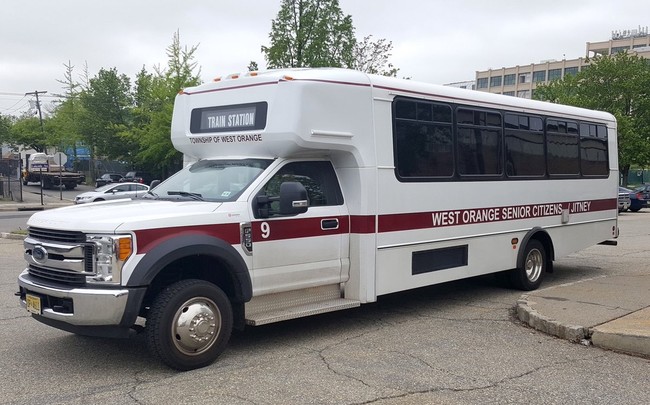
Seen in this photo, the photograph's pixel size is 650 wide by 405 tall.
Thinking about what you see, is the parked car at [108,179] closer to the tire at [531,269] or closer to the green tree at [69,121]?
the green tree at [69,121]

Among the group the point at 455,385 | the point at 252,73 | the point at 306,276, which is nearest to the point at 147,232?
the point at 306,276

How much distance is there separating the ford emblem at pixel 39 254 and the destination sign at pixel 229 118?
2.39 meters

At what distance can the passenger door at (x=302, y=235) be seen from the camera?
20.8 feet

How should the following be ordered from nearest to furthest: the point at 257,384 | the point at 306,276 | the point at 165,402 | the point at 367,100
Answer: the point at 165,402 < the point at 257,384 < the point at 306,276 < the point at 367,100

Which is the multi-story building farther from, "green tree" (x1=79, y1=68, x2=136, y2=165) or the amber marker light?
the amber marker light

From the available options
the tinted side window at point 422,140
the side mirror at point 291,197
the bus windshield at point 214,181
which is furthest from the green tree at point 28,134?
the side mirror at point 291,197

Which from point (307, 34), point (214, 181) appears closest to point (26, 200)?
point (307, 34)

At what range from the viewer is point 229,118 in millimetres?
7238

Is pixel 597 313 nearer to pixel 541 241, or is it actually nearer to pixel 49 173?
pixel 541 241

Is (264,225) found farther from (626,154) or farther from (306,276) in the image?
(626,154)

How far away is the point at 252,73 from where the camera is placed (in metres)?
7.18

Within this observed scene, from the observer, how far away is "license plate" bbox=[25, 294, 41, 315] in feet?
19.0

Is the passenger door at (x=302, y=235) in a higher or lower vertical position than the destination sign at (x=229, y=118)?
lower

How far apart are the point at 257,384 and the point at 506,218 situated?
5170 millimetres
